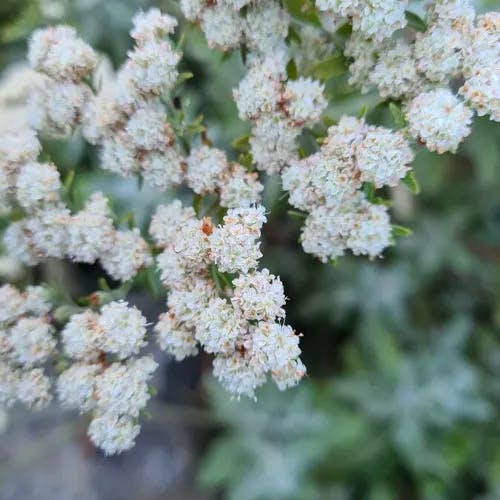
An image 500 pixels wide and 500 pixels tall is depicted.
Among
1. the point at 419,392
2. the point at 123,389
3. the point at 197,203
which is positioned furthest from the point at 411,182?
the point at 419,392

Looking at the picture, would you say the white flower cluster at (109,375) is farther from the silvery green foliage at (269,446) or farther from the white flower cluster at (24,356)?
the silvery green foliage at (269,446)

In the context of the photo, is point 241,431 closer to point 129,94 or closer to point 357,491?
point 357,491

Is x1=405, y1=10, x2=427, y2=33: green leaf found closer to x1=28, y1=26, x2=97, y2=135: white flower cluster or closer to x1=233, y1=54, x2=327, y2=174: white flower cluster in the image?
x1=233, y1=54, x2=327, y2=174: white flower cluster

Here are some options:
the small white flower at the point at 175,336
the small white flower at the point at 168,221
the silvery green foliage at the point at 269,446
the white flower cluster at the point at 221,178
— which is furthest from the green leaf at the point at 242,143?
the silvery green foliage at the point at 269,446

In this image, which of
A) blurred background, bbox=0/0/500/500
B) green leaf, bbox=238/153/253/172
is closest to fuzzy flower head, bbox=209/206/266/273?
green leaf, bbox=238/153/253/172

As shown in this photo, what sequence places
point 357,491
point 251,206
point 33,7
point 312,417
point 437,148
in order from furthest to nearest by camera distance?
point 357,491 < point 312,417 < point 33,7 < point 251,206 < point 437,148

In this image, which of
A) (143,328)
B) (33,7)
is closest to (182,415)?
(33,7)

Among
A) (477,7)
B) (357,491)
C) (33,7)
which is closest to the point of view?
(477,7)

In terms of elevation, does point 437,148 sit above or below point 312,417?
above
